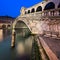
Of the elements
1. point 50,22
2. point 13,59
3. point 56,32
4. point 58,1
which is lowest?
point 13,59

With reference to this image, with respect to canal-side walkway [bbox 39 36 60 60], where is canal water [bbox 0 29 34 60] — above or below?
below

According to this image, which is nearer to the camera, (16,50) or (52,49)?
(52,49)

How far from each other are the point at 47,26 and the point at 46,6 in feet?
36.1

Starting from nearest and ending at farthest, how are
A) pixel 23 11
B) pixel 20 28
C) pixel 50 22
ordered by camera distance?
1. pixel 50 22
2. pixel 23 11
3. pixel 20 28

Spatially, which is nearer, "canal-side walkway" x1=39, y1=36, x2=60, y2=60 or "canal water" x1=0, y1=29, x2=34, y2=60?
"canal-side walkway" x1=39, y1=36, x2=60, y2=60

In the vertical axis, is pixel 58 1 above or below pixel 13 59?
above

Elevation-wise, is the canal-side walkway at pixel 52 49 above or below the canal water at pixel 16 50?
above

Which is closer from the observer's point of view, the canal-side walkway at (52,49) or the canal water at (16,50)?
the canal-side walkway at (52,49)

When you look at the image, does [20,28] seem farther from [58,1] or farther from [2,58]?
[2,58]

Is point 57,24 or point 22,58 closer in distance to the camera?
point 57,24

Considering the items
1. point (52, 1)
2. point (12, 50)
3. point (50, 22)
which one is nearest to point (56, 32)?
point (50, 22)

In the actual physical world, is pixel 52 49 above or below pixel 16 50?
above

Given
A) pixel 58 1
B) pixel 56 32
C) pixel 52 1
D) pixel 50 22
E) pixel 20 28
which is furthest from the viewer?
pixel 20 28

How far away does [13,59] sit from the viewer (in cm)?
1324
